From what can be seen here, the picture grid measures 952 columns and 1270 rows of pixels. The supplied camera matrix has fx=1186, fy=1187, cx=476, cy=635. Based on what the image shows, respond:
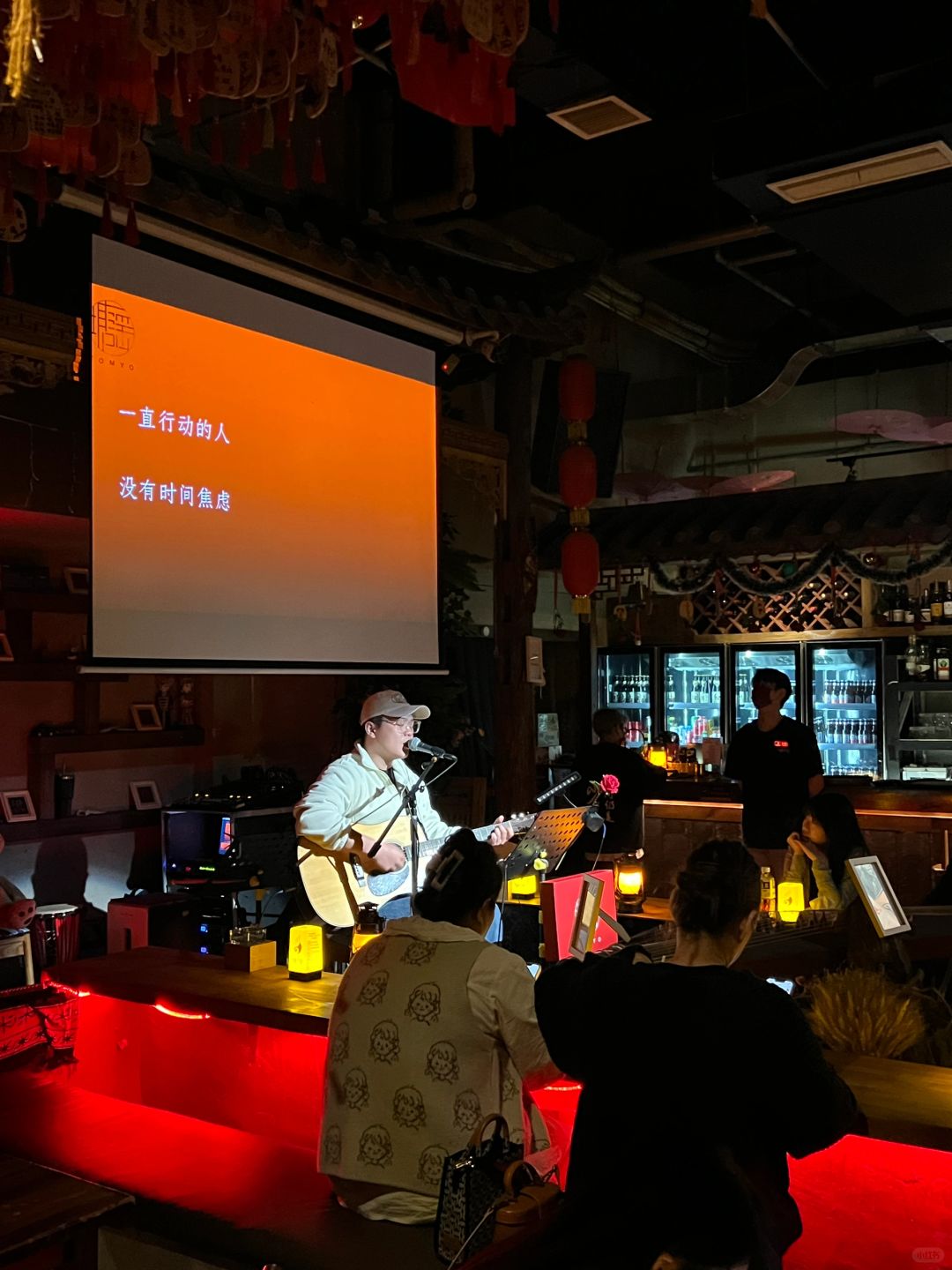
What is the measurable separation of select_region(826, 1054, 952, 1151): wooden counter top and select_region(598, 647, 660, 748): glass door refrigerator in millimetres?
7632

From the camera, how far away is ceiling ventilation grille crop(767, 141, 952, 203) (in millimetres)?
3914

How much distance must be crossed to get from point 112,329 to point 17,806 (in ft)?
10.4

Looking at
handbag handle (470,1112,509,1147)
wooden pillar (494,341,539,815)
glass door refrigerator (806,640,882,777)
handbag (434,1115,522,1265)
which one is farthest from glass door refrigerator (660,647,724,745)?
handbag (434,1115,522,1265)

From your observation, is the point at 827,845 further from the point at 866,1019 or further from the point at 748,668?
the point at 748,668

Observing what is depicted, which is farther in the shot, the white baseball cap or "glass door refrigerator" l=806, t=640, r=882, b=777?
"glass door refrigerator" l=806, t=640, r=882, b=777

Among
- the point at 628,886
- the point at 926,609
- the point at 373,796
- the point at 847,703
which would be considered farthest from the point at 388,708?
the point at 847,703

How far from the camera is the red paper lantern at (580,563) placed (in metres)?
6.17

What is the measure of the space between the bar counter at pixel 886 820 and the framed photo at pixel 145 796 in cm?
306

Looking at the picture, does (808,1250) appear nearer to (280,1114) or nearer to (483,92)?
(280,1114)

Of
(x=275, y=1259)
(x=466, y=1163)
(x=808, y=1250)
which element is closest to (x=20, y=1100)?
(x=275, y=1259)

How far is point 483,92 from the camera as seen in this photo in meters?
2.43

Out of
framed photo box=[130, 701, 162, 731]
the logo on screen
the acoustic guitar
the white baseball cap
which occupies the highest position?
the logo on screen

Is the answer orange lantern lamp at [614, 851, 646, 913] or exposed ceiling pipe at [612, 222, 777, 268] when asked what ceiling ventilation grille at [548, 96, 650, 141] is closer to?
exposed ceiling pipe at [612, 222, 777, 268]

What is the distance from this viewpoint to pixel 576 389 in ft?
19.8
